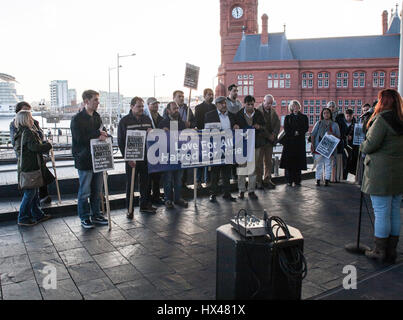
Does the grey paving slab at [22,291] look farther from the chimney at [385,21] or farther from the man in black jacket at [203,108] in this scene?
the chimney at [385,21]

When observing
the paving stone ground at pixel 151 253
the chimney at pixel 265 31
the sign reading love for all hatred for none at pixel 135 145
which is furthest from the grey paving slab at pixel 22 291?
the chimney at pixel 265 31

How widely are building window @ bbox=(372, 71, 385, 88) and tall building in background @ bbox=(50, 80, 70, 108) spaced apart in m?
72.6

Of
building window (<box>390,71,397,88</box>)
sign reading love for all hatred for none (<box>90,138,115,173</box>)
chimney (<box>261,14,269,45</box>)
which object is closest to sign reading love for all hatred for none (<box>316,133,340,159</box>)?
sign reading love for all hatred for none (<box>90,138,115,173</box>)

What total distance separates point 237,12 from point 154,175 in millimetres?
71566

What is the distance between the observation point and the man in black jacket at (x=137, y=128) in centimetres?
646

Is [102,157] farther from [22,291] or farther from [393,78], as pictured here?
[393,78]

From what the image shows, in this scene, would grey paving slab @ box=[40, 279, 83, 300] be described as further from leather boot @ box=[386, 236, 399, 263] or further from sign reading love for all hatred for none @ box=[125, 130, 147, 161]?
leather boot @ box=[386, 236, 399, 263]

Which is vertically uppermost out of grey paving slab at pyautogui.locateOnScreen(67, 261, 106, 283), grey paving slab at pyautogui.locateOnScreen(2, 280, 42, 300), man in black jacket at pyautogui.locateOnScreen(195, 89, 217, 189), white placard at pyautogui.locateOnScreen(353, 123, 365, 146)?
man in black jacket at pyautogui.locateOnScreen(195, 89, 217, 189)

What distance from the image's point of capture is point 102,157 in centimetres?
589

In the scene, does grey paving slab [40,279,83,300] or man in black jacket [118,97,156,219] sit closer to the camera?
grey paving slab [40,279,83,300]

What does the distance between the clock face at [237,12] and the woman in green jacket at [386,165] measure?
73049mm

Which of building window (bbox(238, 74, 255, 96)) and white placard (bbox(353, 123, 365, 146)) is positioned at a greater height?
building window (bbox(238, 74, 255, 96))

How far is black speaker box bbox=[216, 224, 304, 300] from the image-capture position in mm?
2922
